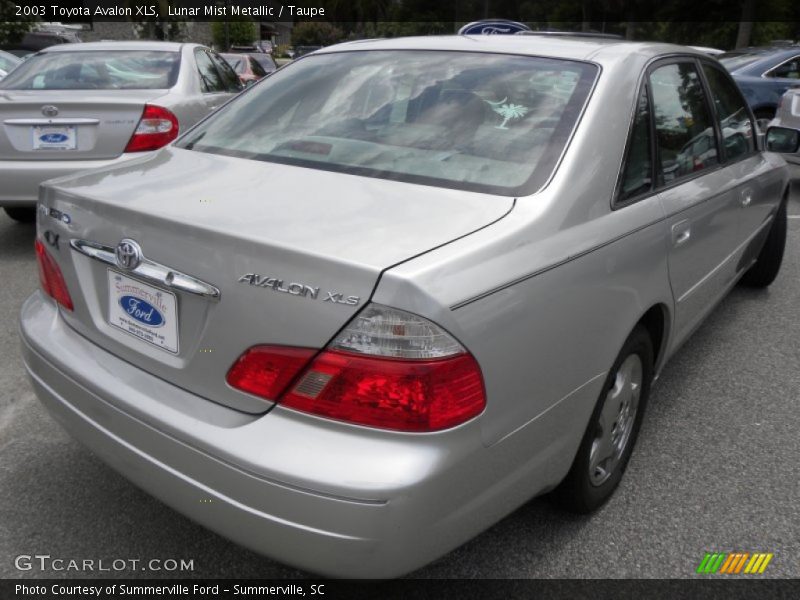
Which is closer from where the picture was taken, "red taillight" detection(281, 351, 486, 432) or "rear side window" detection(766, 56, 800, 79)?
"red taillight" detection(281, 351, 486, 432)

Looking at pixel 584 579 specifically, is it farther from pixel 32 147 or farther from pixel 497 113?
pixel 32 147

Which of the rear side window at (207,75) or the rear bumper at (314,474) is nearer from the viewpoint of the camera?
the rear bumper at (314,474)

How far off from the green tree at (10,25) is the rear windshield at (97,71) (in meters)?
16.9

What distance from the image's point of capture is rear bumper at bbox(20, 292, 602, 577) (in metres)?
1.62

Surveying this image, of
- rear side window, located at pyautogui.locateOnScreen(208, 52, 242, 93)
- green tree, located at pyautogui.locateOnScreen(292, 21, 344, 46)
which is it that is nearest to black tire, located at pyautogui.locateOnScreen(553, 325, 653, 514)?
rear side window, located at pyautogui.locateOnScreen(208, 52, 242, 93)

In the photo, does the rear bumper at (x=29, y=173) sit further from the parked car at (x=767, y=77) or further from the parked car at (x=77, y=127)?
the parked car at (x=767, y=77)

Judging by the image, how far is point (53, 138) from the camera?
5055 mm

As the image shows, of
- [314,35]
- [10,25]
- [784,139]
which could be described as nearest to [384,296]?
[784,139]

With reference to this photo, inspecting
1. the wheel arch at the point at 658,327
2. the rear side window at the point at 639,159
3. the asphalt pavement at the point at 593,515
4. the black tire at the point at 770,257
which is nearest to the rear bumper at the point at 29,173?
the asphalt pavement at the point at 593,515

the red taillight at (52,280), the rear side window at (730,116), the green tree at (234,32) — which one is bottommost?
the green tree at (234,32)

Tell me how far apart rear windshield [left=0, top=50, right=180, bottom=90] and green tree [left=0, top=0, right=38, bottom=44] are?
1685 centimetres

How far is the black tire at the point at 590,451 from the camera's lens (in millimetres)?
2287

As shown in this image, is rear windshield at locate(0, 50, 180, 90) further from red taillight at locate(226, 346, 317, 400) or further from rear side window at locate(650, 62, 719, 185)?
red taillight at locate(226, 346, 317, 400)

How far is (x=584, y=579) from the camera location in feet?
7.39
